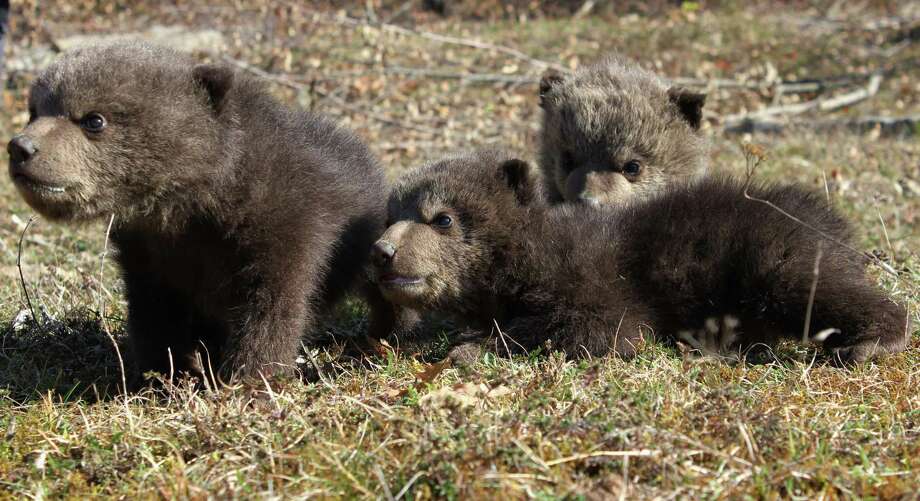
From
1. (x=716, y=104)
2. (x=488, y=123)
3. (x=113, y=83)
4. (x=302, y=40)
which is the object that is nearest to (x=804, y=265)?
(x=113, y=83)

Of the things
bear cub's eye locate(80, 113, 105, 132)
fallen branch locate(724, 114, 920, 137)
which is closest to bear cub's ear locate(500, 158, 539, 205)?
bear cub's eye locate(80, 113, 105, 132)

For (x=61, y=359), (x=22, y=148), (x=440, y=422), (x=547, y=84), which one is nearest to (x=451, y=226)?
(x=440, y=422)

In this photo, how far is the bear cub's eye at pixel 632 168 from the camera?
709 centimetres

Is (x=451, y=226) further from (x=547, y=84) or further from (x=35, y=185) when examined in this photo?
(x=547, y=84)

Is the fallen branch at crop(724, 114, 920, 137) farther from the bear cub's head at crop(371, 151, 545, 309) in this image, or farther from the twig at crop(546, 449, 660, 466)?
the twig at crop(546, 449, 660, 466)

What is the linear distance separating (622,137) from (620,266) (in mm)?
1991

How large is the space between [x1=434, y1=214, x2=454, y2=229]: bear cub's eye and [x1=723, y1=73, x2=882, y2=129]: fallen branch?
8.61m

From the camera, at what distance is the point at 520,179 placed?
5508 millimetres

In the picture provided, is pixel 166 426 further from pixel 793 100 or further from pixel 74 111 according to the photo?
pixel 793 100

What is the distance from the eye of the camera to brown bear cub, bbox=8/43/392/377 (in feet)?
14.7

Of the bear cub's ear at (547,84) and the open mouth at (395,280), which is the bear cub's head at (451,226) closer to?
the open mouth at (395,280)

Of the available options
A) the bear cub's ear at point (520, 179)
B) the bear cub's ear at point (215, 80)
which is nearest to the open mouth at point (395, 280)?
the bear cub's ear at point (520, 179)

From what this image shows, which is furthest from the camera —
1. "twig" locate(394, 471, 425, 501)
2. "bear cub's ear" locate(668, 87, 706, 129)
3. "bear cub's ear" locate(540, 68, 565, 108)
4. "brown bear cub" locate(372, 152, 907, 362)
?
"bear cub's ear" locate(540, 68, 565, 108)

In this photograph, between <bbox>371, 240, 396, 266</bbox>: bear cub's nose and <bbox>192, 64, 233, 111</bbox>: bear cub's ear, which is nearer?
<bbox>192, 64, 233, 111</bbox>: bear cub's ear
